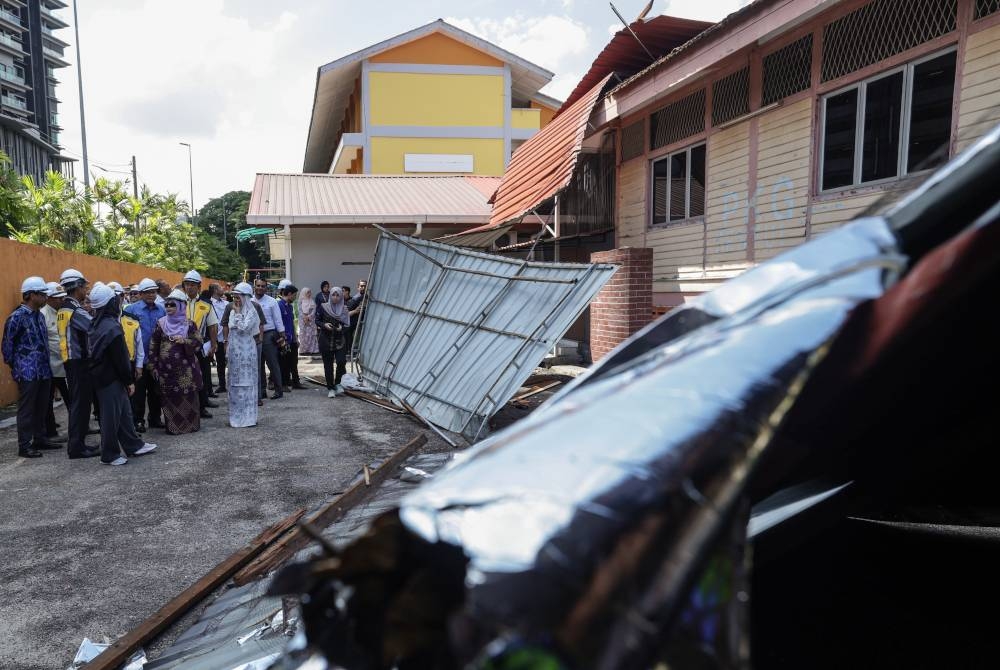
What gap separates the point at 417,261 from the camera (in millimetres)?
8625

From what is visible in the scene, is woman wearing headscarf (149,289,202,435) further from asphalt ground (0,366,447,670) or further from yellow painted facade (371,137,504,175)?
yellow painted facade (371,137,504,175)

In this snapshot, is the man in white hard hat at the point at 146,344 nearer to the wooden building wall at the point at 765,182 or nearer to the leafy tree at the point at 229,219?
the wooden building wall at the point at 765,182

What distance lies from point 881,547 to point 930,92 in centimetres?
406

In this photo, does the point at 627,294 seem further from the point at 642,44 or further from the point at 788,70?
the point at 642,44

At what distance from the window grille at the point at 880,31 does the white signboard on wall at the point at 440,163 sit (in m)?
17.7

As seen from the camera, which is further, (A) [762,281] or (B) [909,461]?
(B) [909,461]

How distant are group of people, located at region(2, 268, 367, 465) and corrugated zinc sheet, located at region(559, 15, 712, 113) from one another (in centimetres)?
528

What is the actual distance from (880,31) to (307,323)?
1173cm

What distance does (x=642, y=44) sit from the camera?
8.22m

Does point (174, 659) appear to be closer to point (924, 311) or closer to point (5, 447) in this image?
point (924, 311)

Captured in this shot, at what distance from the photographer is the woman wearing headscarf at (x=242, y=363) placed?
756 centimetres

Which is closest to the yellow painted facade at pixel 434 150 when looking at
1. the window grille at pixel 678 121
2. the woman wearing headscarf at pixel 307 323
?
the woman wearing headscarf at pixel 307 323

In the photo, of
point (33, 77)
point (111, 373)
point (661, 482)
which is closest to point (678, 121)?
point (111, 373)

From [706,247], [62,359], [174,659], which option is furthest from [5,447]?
[706,247]
